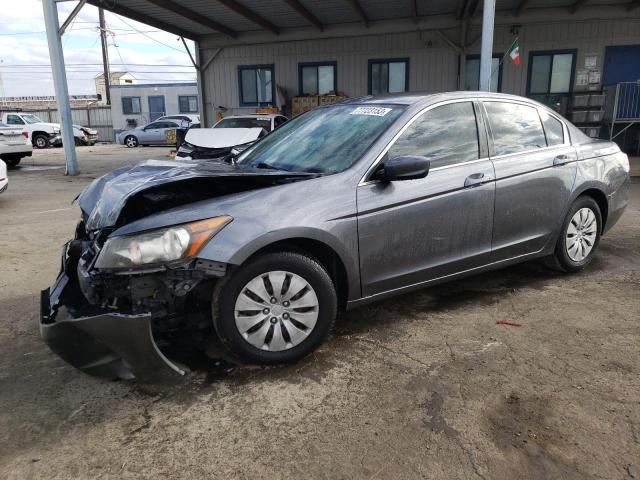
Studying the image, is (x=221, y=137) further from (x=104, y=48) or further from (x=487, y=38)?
(x=104, y=48)

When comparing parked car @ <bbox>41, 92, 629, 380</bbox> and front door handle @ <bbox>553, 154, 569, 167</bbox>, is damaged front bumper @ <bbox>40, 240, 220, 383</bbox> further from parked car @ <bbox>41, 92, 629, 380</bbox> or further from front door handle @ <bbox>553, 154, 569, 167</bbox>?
front door handle @ <bbox>553, 154, 569, 167</bbox>

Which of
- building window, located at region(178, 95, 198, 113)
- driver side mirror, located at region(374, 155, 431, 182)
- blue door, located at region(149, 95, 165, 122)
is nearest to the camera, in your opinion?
driver side mirror, located at region(374, 155, 431, 182)

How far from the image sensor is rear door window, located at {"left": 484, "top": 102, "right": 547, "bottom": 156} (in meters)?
3.89

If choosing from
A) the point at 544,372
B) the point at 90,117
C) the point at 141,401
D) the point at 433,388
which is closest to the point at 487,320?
the point at 544,372

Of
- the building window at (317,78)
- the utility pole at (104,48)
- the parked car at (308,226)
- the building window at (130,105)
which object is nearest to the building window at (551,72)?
the building window at (317,78)

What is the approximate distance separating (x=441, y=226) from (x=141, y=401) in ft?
7.03

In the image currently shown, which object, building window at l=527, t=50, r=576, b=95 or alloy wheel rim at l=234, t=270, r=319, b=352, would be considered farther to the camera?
building window at l=527, t=50, r=576, b=95

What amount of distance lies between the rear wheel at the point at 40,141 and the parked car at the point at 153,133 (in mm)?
3869

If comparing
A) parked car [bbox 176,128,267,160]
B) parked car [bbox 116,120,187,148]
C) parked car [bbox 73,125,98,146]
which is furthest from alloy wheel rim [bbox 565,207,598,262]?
parked car [bbox 73,125,98,146]

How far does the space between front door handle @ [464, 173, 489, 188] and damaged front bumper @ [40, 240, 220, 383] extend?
1951 millimetres

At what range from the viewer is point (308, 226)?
293 cm

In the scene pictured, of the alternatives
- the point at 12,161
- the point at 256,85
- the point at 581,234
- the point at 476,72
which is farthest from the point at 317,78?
the point at 581,234

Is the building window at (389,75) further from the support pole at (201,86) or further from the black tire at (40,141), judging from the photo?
the black tire at (40,141)

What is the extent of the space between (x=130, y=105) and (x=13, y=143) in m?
20.5
